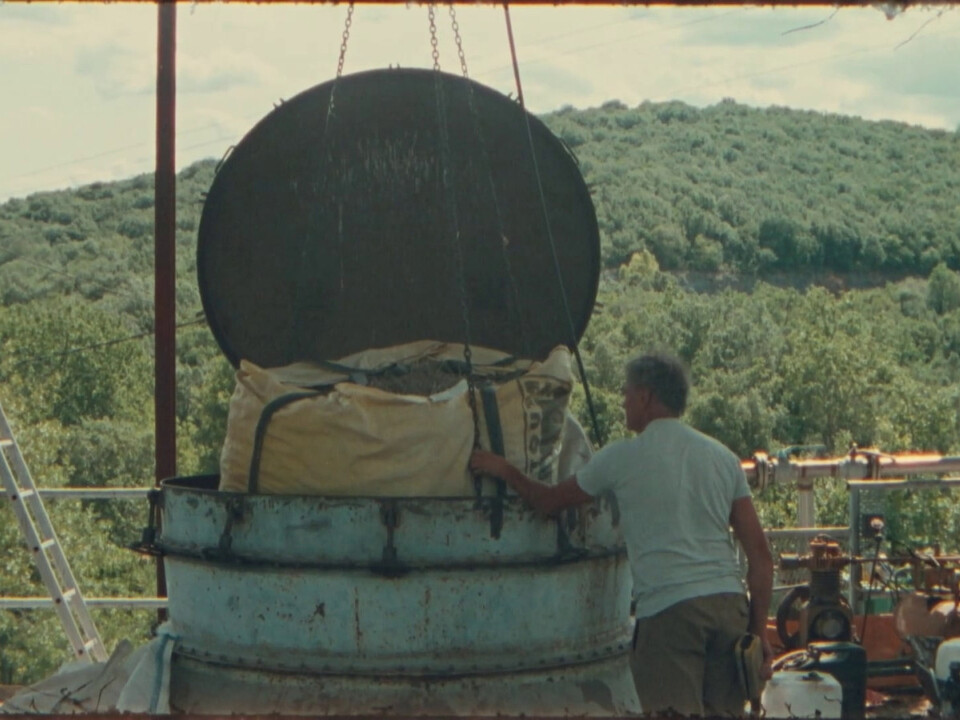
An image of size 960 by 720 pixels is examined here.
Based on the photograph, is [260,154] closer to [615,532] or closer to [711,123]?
[615,532]

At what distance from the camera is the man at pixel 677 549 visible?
168 inches

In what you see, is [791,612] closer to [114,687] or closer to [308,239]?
[308,239]

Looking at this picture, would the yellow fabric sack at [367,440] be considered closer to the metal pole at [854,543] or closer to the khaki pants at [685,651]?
the khaki pants at [685,651]

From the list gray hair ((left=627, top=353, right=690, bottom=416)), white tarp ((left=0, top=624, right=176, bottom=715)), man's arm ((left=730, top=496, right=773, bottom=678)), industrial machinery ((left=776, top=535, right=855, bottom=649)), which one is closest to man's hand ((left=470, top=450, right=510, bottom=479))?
gray hair ((left=627, top=353, right=690, bottom=416))

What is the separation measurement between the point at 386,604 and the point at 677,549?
943 millimetres

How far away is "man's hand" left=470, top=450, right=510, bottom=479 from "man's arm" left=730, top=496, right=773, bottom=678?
0.79m

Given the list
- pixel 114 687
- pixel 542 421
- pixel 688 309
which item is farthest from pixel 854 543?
pixel 688 309

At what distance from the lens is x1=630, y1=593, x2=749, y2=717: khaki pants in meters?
4.29

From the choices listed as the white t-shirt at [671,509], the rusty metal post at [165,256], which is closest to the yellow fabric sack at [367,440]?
the white t-shirt at [671,509]

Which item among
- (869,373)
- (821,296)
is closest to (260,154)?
(869,373)

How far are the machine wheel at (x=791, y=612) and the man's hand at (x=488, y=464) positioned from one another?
3007mm

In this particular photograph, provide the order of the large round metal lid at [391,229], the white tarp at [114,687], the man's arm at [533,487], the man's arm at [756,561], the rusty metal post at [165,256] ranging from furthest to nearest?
the rusty metal post at [165,256] < the large round metal lid at [391,229] < the man's arm at [756,561] < the white tarp at [114,687] < the man's arm at [533,487]

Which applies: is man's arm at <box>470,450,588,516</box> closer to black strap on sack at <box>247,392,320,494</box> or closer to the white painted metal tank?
the white painted metal tank

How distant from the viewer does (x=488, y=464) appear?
4152 millimetres
